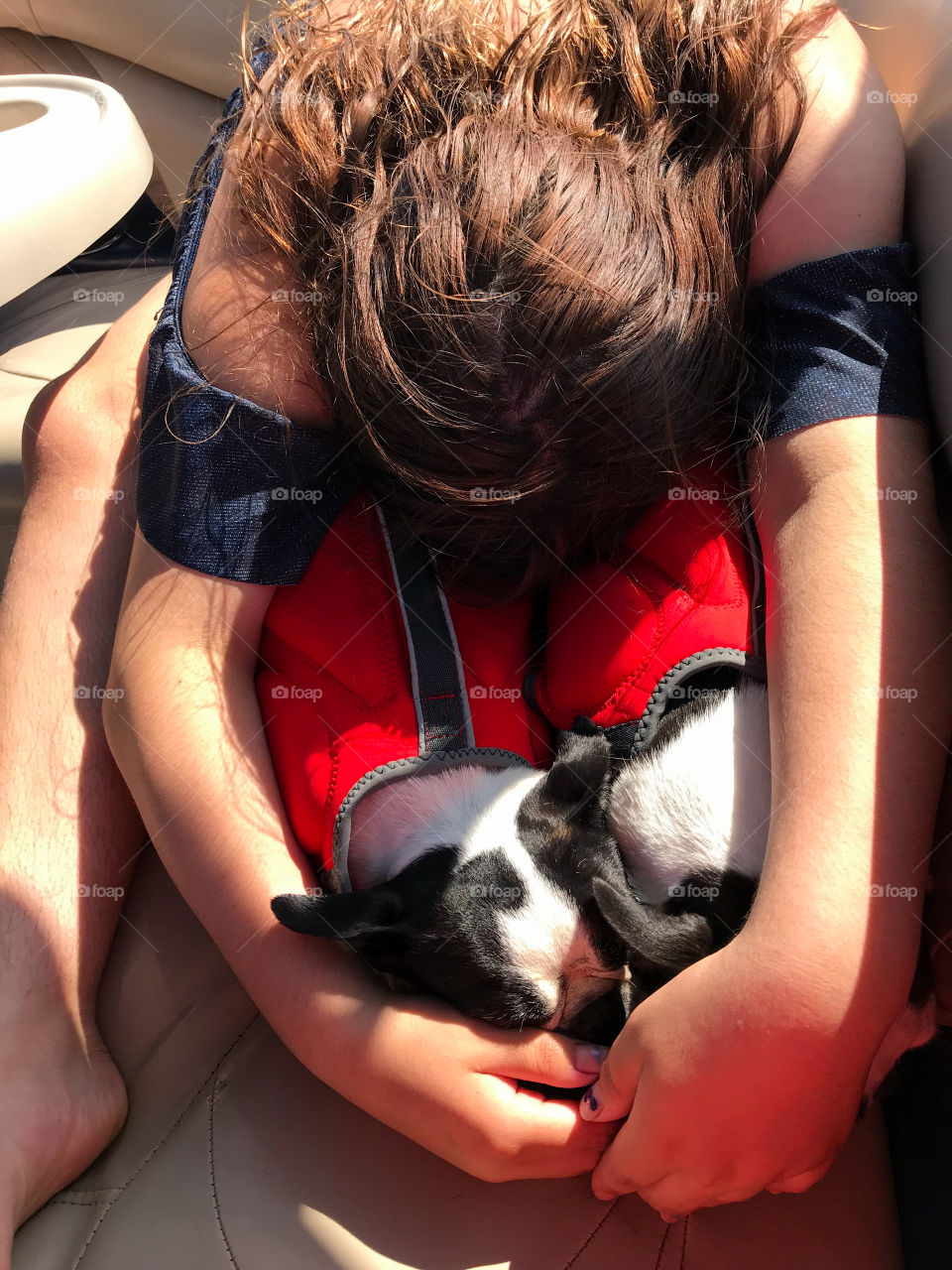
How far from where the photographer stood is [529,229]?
3.55 feet

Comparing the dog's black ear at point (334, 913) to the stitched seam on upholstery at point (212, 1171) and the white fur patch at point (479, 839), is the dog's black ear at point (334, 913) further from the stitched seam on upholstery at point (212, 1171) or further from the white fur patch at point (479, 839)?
the stitched seam on upholstery at point (212, 1171)

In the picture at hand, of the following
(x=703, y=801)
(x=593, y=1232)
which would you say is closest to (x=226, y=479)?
(x=703, y=801)

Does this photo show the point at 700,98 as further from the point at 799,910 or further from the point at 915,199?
the point at 799,910

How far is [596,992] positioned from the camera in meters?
1.24

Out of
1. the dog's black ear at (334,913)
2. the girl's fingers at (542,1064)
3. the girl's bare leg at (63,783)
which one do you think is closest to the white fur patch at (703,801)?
the girl's fingers at (542,1064)

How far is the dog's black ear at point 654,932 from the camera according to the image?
3.81ft

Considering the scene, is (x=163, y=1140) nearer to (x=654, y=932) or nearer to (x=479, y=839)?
(x=479, y=839)

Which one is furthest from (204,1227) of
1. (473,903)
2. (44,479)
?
(44,479)

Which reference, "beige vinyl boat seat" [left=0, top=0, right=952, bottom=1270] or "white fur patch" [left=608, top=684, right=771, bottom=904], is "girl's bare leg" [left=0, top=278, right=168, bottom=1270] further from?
"white fur patch" [left=608, top=684, right=771, bottom=904]

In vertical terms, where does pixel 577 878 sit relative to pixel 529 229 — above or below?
below

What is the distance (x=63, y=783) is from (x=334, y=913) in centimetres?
53

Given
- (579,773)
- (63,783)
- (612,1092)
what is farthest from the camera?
(63,783)

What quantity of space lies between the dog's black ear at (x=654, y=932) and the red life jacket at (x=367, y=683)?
0.29m

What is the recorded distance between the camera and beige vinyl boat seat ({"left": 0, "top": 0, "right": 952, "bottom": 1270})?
1.09 metres
